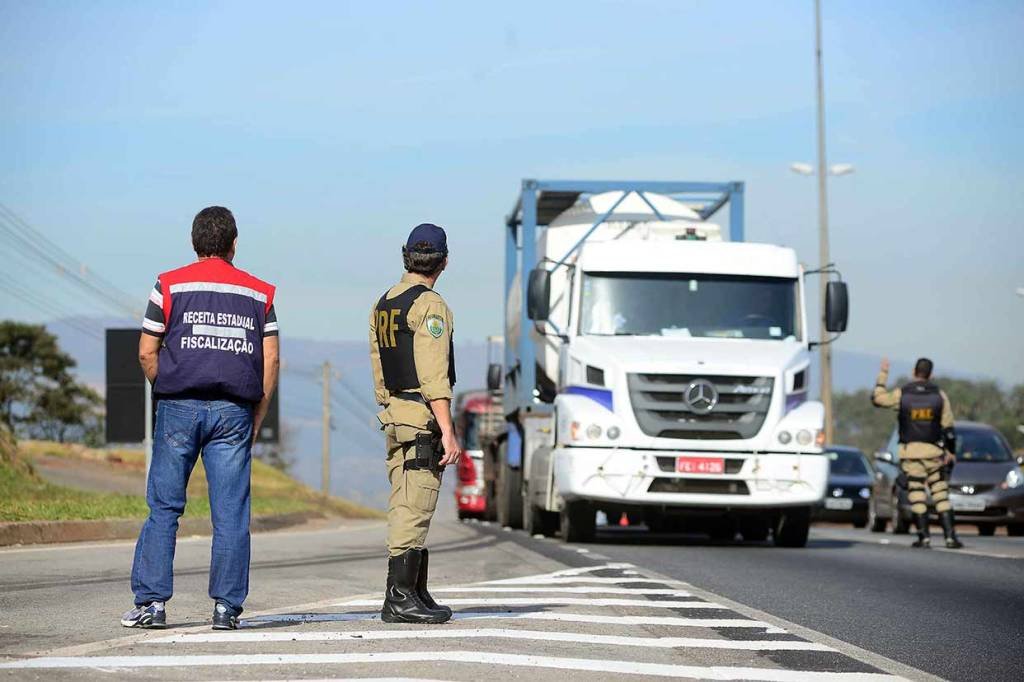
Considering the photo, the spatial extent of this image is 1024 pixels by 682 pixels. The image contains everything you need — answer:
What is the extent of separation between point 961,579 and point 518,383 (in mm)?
10766

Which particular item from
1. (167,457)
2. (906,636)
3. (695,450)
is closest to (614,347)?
(695,450)

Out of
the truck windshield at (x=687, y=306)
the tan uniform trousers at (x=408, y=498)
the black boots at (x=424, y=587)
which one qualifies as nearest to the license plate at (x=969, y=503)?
the truck windshield at (x=687, y=306)

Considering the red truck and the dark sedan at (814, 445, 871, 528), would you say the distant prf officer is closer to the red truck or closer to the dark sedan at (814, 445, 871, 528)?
the dark sedan at (814, 445, 871, 528)

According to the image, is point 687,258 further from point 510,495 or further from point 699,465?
point 510,495

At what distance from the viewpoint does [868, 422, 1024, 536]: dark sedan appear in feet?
80.2

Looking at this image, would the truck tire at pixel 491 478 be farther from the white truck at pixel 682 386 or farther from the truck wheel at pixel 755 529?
the white truck at pixel 682 386

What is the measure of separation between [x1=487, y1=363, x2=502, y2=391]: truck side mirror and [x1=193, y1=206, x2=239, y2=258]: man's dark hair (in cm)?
1842

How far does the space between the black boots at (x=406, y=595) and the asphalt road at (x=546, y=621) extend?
202mm

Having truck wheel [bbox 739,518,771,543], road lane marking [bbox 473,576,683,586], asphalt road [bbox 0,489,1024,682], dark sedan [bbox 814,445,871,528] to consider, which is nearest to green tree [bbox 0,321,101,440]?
dark sedan [bbox 814,445,871,528]

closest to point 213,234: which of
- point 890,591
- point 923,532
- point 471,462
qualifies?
point 890,591

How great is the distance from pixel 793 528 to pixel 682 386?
2.48 metres

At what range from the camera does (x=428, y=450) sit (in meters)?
8.14

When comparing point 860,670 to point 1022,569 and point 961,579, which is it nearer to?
point 961,579

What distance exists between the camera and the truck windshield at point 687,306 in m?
17.8
